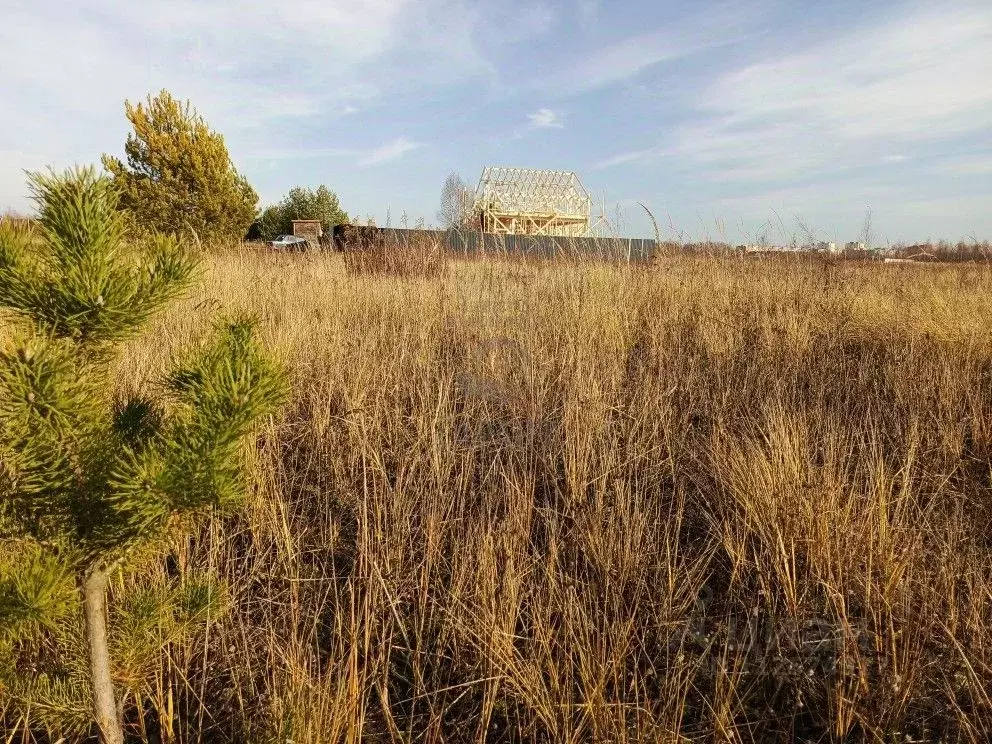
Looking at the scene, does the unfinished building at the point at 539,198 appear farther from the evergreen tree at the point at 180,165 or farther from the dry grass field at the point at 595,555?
the dry grass field at the point at 595,555

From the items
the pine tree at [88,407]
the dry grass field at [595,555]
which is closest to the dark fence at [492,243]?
the dry grass field at [595,555]

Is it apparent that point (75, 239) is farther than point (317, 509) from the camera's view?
No

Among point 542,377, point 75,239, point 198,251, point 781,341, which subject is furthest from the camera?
point 781,341

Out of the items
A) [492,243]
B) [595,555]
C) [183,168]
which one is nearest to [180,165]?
[183,168]

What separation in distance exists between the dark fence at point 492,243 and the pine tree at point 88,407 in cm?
470

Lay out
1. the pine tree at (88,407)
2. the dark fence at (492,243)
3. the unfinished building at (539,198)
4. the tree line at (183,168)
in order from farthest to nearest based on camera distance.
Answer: the unfinished building at (539,198), the tree line at (183,168), the dark fence at (492,243), the pine tree at (88,407)

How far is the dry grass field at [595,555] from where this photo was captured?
1180mm

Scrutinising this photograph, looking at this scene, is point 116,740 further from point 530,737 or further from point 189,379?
point 530,737

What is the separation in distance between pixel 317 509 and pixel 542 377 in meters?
1.27

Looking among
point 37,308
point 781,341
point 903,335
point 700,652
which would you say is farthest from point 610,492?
point 903,335

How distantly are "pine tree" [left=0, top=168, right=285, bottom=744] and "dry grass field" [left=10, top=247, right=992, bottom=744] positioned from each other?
0.15 metres

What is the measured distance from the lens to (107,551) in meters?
0.87

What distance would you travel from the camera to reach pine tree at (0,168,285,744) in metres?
0.79

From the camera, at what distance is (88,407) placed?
833 mm
